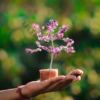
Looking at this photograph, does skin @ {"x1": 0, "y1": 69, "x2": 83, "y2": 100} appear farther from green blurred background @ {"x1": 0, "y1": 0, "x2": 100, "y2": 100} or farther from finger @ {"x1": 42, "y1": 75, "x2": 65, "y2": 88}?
green blurred background @ {"x1": 0, "y1": 0, "x2": 100, "y2": 100}

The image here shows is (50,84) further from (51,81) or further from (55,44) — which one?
(55,44)

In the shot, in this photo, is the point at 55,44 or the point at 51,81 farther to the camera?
the point at 55,44

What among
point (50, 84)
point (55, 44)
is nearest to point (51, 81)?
point (50, 84)

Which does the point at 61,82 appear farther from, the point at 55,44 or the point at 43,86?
the point at 55,44

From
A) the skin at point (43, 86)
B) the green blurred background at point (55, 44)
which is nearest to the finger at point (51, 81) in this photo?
the skin at point (43, 86)

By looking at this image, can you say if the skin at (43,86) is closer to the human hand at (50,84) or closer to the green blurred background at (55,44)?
the human hand at (50,84)

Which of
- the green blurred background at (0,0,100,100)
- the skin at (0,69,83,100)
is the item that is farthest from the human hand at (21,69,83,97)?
the green blurred background at (0,0,100,100)

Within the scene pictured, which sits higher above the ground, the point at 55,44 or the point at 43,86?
the point at 55,44
